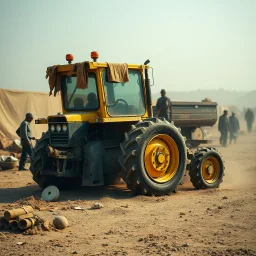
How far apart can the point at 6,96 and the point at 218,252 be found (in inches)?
677

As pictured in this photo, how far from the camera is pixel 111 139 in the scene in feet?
29.8

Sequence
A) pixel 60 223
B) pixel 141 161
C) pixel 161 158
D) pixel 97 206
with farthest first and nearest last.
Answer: pixel 161 158 < pixel 141 161 < pixel 97 206 < pixel 60 223

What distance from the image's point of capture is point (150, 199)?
26.3 ft

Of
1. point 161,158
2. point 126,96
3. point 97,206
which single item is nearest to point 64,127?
point 126,96

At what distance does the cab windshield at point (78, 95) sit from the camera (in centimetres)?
862

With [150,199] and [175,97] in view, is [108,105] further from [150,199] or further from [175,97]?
[175,97]

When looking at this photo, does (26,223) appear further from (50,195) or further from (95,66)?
(95,66)

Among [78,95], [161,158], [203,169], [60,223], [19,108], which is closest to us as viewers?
[60,223]

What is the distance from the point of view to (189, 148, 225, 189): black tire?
906 cm

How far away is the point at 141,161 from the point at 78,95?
2015 mm

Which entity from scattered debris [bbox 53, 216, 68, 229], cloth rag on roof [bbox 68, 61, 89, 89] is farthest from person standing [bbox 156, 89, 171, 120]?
scattered debris [bbox 53, 216, 68, 229]

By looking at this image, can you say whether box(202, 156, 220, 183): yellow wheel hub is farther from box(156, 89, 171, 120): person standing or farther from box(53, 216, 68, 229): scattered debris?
box(156, 89, 171, 120): person standing

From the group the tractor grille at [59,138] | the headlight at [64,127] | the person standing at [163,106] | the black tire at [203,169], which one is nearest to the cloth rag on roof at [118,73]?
the headlight at [64,127]

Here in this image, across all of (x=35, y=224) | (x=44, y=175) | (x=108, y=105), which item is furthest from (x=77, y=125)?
(x=35, y=224)
